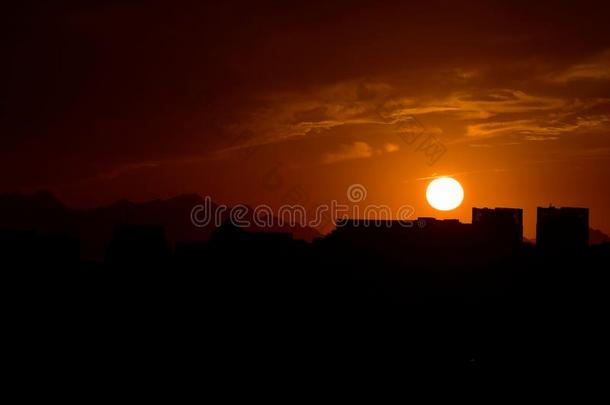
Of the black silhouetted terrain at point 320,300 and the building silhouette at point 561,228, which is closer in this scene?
the black silhouetted terrain at point 320,300

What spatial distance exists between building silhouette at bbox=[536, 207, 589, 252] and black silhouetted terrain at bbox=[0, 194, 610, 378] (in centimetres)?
216

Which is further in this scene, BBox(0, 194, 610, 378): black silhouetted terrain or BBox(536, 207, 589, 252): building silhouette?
BBox(536, 207, 589, 252): building silhouette

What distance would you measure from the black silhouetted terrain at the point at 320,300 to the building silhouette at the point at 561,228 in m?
2.16

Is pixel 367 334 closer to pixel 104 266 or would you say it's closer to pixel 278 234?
pixel 278 234

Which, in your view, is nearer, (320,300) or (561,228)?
(320,300)

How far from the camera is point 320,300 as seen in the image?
53.9 m

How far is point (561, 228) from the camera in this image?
66625 mm

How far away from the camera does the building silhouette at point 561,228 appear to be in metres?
65.4

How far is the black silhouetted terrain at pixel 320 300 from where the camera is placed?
146 ft

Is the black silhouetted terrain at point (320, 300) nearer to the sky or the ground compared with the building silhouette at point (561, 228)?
nearer to the ground

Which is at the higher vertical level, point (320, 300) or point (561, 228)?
point (561, 228)

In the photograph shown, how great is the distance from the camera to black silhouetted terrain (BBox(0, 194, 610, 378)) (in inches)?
1757

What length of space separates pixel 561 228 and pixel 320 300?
1207 inches

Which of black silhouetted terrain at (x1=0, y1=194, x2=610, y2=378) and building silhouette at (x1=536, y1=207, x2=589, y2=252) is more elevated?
building silhouette at (x1=536, y1=207, x2=589, y2=252)
